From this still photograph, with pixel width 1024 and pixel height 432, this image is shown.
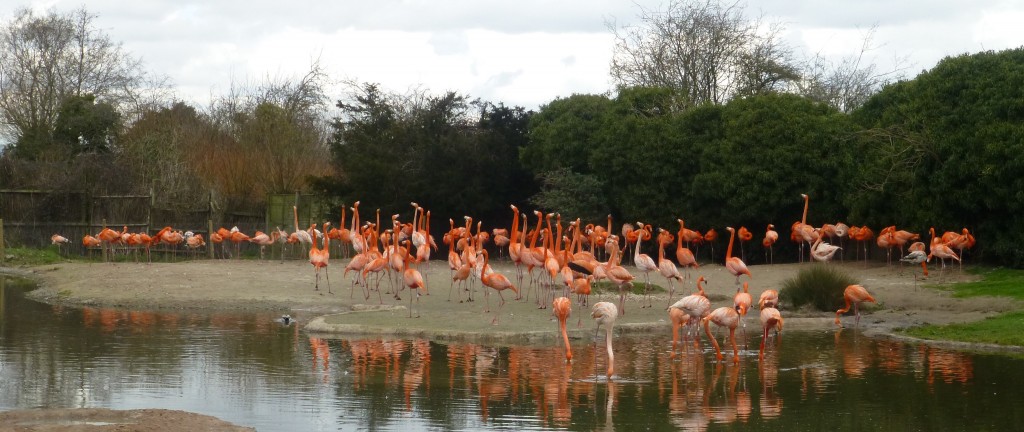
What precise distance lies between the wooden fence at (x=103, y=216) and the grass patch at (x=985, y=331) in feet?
66.6

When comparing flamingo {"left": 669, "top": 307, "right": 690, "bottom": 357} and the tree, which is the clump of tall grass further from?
the tree

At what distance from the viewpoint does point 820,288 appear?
1769 cm

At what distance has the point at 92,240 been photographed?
29.2 metres

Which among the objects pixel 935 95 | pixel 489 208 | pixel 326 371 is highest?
pixel 935 95

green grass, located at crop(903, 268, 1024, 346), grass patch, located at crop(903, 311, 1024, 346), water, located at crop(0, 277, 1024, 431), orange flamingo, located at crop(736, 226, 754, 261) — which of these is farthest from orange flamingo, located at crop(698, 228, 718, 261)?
water, located at crop(0, 277, 1024, 431)

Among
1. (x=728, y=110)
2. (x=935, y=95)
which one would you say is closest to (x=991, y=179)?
(x=935, y=95)

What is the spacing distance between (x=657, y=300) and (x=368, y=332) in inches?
238

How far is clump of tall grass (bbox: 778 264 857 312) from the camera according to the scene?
1762 centimetres

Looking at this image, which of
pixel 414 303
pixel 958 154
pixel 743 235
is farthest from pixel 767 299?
pixel 743 235

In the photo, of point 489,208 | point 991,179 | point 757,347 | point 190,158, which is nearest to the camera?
point 757,347

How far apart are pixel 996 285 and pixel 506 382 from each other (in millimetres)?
12239

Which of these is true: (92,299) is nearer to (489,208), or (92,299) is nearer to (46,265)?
(46,265)

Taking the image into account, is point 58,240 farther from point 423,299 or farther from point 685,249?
point 685,249

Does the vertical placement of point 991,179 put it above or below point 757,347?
above
